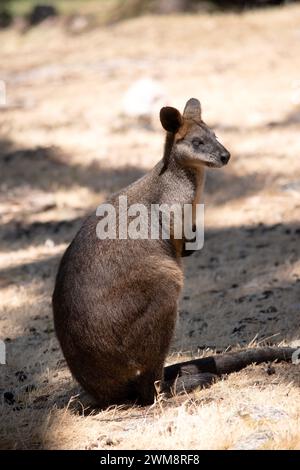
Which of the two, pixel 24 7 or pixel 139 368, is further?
pixel 24 7

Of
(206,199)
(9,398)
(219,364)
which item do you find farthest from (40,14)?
(219,364)

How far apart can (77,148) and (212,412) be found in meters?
9.01

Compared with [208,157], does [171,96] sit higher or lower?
lower

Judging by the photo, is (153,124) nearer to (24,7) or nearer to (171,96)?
(171,96)

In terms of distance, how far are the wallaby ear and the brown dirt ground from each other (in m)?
1.51

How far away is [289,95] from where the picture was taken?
14.4 meters

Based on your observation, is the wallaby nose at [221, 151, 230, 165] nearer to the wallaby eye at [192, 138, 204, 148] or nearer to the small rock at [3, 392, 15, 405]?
the wallaby eye at [192, 138, 204, 148]

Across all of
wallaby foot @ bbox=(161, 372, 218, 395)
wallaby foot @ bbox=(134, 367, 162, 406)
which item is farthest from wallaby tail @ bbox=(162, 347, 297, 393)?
wallaby foot @ bbox=(134, 367, 162, 406)

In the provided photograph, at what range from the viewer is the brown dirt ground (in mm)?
4316

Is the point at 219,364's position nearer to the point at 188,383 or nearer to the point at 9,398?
the point at 188,383

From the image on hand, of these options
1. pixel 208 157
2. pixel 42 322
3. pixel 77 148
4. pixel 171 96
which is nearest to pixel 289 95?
pixel 171 96

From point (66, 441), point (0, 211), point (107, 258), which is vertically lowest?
point (0, 211)

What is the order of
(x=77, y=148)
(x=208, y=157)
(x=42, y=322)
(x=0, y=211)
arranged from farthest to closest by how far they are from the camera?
(x=77, y=148) < (x=0, y=211) < (x=42, y=322) < (x=208, y=157)

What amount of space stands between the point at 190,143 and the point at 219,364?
131 centimetres
